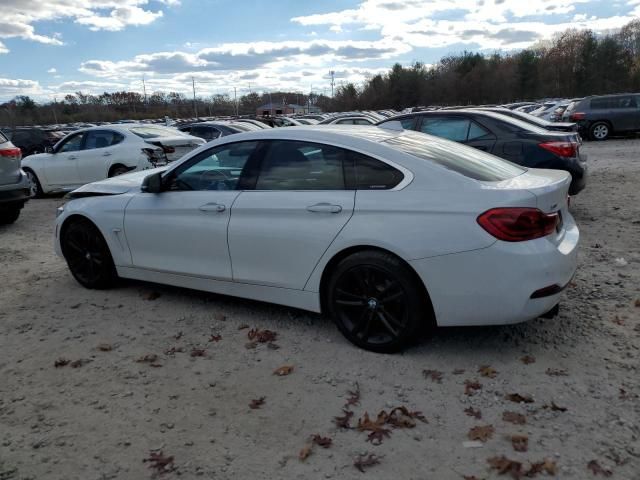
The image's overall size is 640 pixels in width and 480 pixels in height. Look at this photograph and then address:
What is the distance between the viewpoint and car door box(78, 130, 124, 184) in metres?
11.2

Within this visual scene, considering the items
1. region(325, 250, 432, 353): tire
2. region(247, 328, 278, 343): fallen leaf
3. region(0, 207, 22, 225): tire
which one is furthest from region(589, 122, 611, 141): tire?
region(247, 328, 278, 343): fallen leaf

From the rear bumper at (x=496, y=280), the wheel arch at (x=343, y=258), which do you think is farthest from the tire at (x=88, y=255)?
the rear bumper at (x=496, y=280)

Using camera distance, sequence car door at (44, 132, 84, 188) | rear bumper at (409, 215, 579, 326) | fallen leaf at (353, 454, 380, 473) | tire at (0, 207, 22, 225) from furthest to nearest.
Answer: car door at (44, 132, 84, 188)
tire at (0, 207, 22, 225)
rear bumper at (409, 215, 579, 326)
fallen leaf at (353, 454, 380, 473)

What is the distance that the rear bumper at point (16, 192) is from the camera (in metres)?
8.60

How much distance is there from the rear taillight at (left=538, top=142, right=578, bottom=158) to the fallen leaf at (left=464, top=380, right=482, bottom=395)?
497 cm

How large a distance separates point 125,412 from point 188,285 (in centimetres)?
158

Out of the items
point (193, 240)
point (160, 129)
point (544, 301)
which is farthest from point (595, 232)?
point (160, 129)

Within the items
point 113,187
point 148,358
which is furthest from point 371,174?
point 113,187

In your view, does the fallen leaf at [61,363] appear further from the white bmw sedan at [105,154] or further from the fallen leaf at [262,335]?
the white bmw sedan at [105,154]

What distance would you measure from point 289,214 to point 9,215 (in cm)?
730

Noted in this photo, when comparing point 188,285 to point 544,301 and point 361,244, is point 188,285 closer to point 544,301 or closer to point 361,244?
point 361,244

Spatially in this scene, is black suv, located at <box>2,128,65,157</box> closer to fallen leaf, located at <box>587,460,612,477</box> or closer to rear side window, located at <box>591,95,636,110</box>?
rear side window, located at <box>591,95,636,110</box>

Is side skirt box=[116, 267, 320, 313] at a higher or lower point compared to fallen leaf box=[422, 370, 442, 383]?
higher

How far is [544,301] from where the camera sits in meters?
3.40
